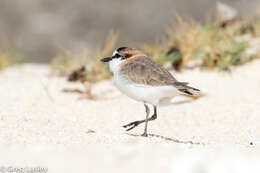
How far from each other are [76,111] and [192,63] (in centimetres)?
238

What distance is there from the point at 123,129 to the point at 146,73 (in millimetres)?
778

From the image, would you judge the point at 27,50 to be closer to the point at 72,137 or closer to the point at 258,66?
the point at 258,66

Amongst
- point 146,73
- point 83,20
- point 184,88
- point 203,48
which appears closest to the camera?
point 184,88

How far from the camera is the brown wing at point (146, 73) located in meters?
3.83

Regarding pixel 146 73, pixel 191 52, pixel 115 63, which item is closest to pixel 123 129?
pixel 115 63

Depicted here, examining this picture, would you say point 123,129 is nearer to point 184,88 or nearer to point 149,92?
point 149,92

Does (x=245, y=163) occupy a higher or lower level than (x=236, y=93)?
lower

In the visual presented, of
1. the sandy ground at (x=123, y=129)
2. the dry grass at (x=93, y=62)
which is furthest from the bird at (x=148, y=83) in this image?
the dry grass at (x=93, y=62)

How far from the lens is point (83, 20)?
12.1m

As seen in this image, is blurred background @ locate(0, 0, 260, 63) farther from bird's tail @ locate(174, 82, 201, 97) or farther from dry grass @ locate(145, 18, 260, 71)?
bird's tail @ locate(174, 82, 201, 97)

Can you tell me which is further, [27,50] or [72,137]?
[27,50]

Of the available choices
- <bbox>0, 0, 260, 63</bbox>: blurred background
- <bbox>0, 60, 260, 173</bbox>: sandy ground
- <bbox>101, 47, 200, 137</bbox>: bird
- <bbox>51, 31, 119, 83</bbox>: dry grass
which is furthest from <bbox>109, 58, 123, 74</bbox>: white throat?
<bbox>0, 0, 260, 63</bbox>: blurred background

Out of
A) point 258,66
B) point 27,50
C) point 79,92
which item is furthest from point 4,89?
point 27,50

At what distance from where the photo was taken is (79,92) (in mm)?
6004
